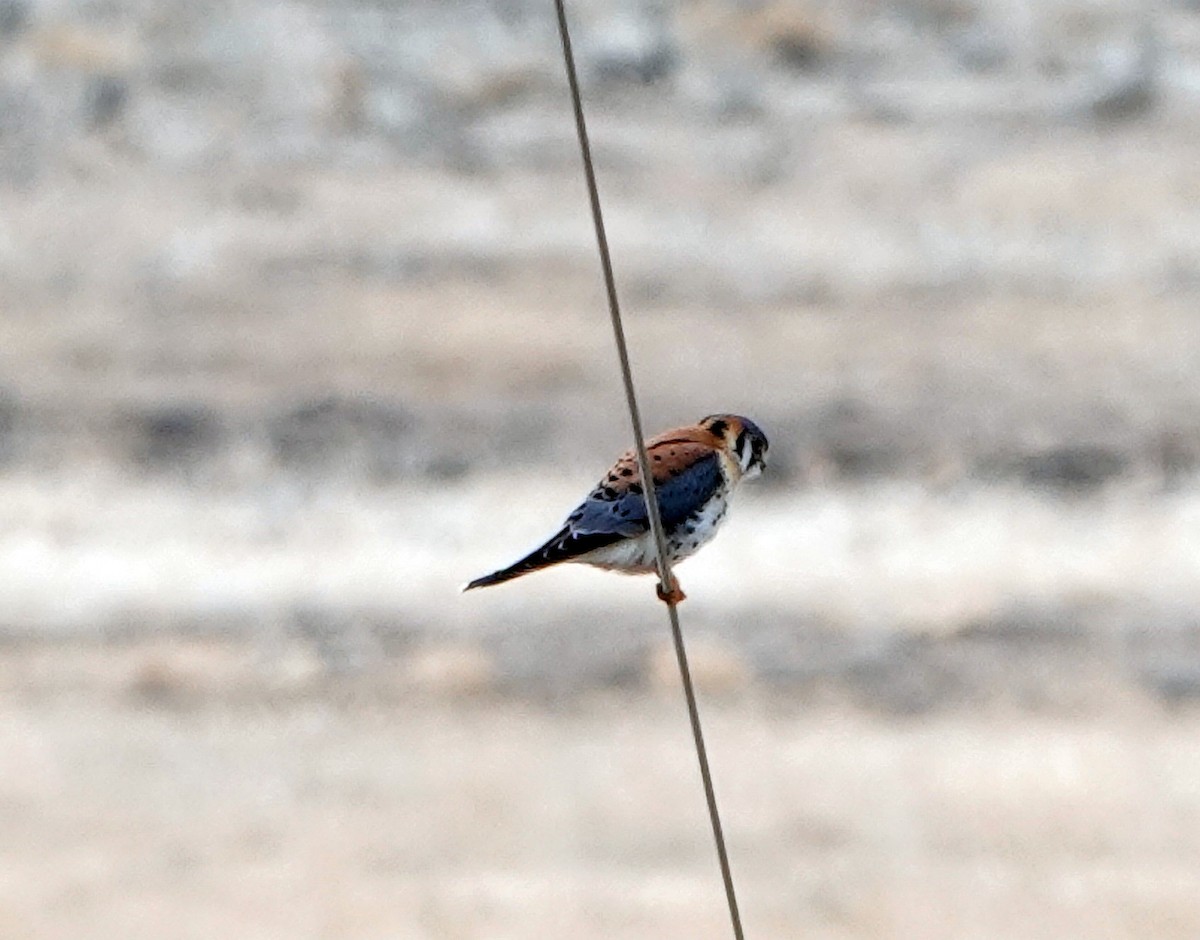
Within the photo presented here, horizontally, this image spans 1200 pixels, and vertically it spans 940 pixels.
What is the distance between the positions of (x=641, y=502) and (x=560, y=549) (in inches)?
7.7

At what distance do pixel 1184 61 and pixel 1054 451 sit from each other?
99.5 inches

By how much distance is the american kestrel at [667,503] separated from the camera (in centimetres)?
364

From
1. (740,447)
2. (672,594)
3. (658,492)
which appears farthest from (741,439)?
(672,594)

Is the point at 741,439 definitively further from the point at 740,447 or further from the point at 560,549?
the point at 560,549

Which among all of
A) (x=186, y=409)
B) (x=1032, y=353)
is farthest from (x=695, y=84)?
(x=186, y=409)

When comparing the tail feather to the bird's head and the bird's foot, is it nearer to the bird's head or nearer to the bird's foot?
the bird's foot

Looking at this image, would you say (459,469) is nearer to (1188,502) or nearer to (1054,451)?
(1054,451)

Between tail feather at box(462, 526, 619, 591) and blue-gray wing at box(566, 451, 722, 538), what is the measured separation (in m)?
0.01

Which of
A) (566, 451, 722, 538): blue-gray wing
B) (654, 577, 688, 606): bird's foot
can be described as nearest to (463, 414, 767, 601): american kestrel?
(566, 451, 722, 538): blue-gray wing

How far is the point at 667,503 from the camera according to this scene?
3.75 metres

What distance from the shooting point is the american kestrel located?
143 inches

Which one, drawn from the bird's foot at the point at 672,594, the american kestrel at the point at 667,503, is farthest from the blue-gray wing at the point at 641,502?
the bird's foot at the point at 672,594

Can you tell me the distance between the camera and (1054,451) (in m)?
11.5

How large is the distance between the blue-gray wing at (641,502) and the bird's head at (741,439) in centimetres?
8
